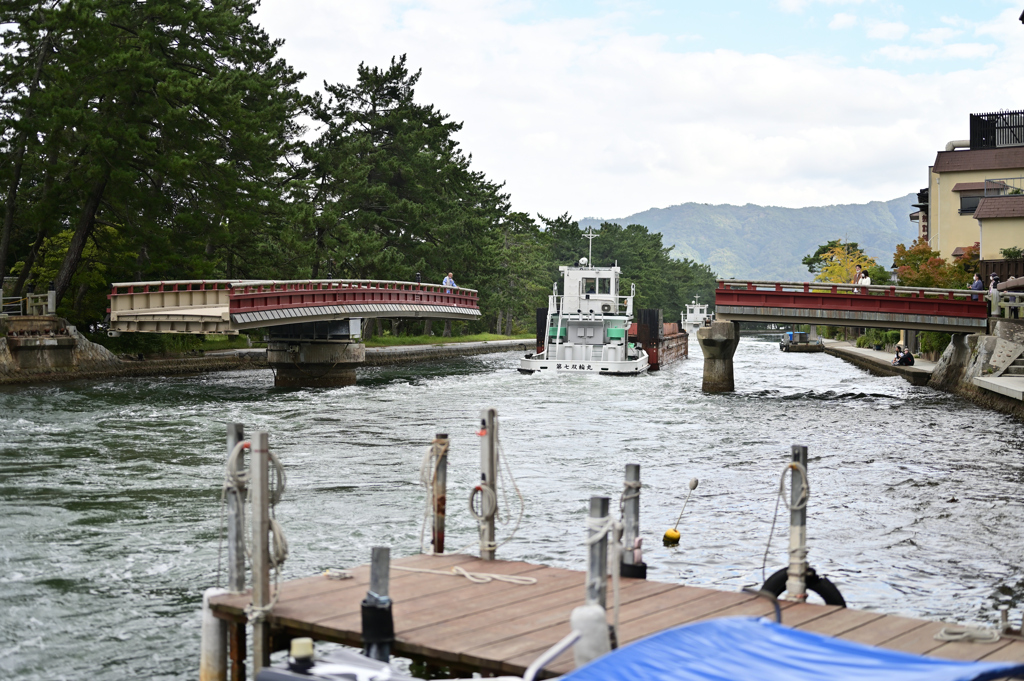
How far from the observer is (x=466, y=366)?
53.5 meters

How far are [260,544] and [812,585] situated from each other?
4161mm

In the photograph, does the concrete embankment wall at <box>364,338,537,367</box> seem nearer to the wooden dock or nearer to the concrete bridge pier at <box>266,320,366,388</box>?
the concrete bridge pier at <box>266,320,366,388</box>

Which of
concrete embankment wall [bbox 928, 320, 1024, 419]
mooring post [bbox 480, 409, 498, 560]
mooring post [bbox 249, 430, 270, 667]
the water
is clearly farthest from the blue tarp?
concrete embankment wall [bbox 928, 320, 1024, 419]

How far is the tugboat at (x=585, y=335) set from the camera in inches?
1812

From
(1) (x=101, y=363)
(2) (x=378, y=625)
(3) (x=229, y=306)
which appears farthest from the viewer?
(1) (x=101, y=363)

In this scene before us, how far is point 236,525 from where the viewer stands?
7.44 m

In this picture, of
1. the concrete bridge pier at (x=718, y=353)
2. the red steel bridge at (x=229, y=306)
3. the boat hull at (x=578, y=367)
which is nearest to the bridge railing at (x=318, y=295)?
the red steel bridge at (x=229, y=306)

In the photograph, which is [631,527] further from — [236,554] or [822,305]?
[822,305]

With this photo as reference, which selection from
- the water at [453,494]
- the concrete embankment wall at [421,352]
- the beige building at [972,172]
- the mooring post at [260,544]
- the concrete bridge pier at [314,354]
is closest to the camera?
the mooring post at [260,544]

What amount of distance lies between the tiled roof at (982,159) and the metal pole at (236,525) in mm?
55247

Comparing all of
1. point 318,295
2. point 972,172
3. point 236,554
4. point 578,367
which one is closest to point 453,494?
point 236,554

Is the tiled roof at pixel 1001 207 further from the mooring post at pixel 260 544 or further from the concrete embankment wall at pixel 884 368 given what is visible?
the mooring post at pixel 260 544

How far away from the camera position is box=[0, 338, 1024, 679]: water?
10.2 metres

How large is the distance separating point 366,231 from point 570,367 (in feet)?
56.9
